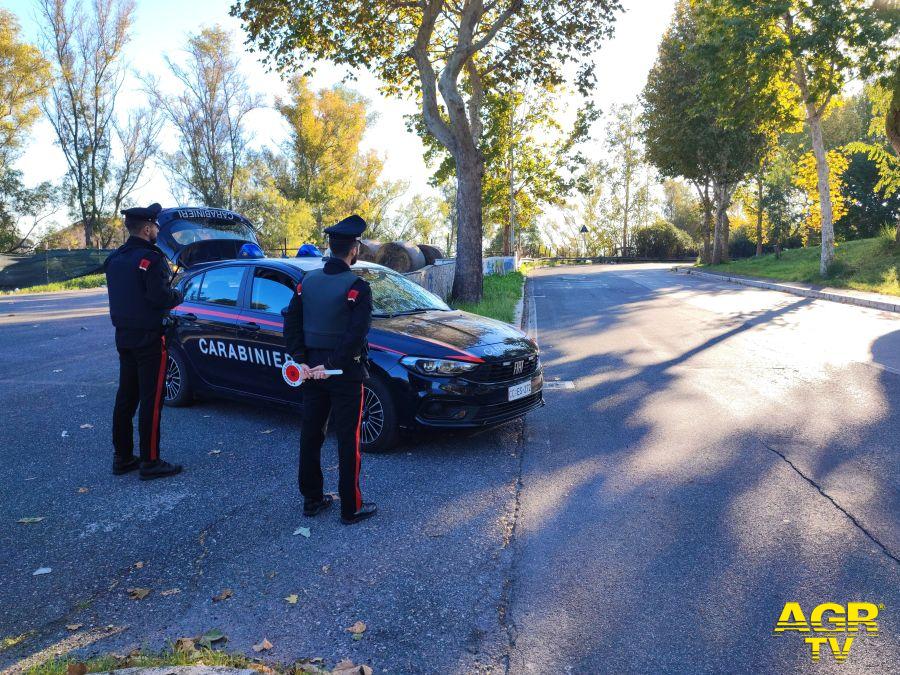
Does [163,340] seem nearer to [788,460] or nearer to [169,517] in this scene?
[169,517]

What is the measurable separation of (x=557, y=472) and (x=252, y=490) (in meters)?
2.28

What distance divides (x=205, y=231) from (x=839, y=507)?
516 inches

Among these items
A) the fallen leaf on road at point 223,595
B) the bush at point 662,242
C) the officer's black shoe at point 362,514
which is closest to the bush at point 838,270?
the officer's black shoe at point 362,514

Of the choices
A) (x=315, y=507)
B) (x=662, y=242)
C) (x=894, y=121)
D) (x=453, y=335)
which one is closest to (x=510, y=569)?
(x=315, y=507)

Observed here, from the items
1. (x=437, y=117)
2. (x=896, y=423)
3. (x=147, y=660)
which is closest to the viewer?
(x=147, y=660)

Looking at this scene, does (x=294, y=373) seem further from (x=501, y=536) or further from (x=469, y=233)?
(x=469, y=233)

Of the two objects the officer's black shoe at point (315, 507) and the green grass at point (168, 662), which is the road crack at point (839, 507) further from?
the officer's black shoe at point (315, 507)

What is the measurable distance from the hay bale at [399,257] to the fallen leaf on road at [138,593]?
16.8 meters

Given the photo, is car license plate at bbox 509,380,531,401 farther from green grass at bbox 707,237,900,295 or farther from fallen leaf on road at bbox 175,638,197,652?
green grass at bbox 707,237,900,295

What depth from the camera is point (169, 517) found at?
4.34 metres

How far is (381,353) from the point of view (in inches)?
217

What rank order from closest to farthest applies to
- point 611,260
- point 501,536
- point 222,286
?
point 501,536, point 222,286, point 611,260

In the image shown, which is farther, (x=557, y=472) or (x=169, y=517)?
(x=557, y=472)

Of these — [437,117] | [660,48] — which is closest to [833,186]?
[660,48]
